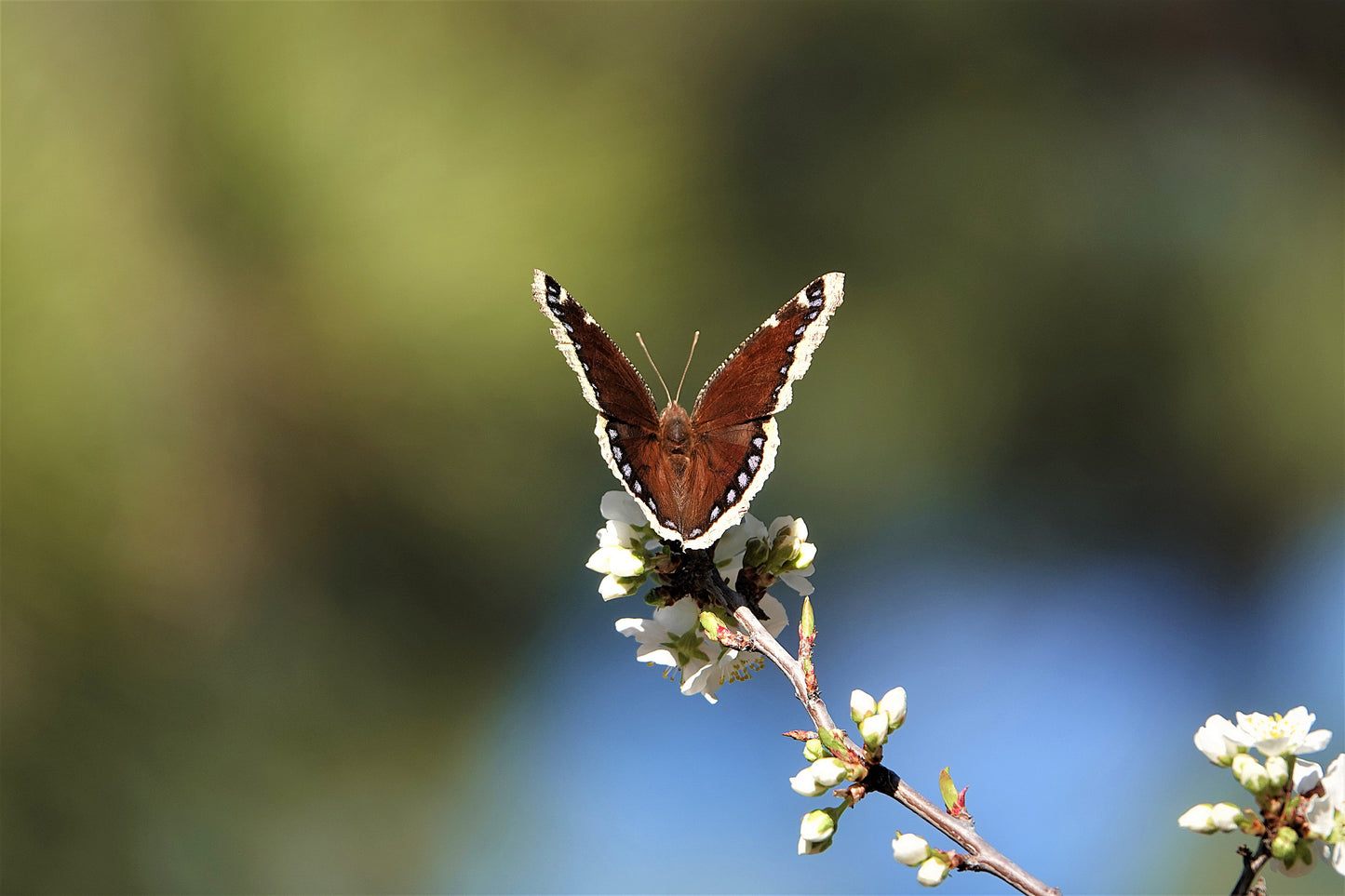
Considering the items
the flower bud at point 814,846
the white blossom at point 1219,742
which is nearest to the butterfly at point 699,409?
the flower bud at point 814,846

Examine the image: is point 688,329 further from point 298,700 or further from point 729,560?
point 729,560

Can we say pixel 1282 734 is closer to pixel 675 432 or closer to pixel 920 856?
pixel 920 856

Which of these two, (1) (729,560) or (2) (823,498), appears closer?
(1) (729,560)

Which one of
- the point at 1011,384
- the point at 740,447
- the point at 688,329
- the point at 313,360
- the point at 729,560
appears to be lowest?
the point at 729,560

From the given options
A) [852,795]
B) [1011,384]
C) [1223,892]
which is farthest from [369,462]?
[1223,892]

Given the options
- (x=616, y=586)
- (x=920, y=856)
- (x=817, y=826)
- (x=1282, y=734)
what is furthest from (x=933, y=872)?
(x=616, y=586)

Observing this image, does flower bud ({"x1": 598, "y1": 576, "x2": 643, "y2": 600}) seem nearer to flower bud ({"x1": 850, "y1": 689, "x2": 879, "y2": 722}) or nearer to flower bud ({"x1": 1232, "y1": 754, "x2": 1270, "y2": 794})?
flower bud ({"x1": 850, "y1": 689, "x2": 879, "y2": 722})

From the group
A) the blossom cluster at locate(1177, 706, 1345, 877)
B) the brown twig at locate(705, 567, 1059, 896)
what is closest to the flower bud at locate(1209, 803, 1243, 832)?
the blossom cluster at locate(1177, 706, 1345, 877)
